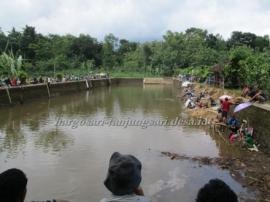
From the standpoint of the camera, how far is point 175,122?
17.1 metres

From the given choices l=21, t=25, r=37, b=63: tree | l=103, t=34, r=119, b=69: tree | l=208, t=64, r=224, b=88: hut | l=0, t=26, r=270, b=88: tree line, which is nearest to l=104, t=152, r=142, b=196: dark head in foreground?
l=208, t=64, r=224, b=88: hut

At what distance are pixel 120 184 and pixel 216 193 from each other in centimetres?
73

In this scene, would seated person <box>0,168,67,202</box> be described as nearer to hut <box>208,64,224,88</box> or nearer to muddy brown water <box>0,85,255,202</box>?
muddy brown water <box>0,85,255,202</box>

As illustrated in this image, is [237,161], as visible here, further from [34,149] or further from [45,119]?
[45,119]

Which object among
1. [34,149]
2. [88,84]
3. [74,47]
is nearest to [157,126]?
[34,149]

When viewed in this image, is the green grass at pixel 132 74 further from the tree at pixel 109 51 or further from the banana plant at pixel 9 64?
the banana plant at pixel 9 64

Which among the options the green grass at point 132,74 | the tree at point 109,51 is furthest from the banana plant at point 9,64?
the tree at point 109,51

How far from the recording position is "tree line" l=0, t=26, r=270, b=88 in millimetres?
50709

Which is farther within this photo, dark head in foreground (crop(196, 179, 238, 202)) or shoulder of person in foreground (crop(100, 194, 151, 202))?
shoulder of person in foreground (crop(100, 194, 151, 202))

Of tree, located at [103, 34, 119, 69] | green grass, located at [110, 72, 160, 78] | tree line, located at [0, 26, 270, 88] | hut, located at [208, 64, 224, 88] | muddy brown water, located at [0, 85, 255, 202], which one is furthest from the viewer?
tree, located at [103, 34, 119, 69]

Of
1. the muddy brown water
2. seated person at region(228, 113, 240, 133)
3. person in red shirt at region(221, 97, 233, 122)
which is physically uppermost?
person in red shirt at region(221, 97, 233, 122)

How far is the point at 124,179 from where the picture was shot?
105 inches

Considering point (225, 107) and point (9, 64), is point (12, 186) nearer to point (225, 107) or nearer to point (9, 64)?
point (225, 107)

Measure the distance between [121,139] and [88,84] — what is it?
29.8 metres
